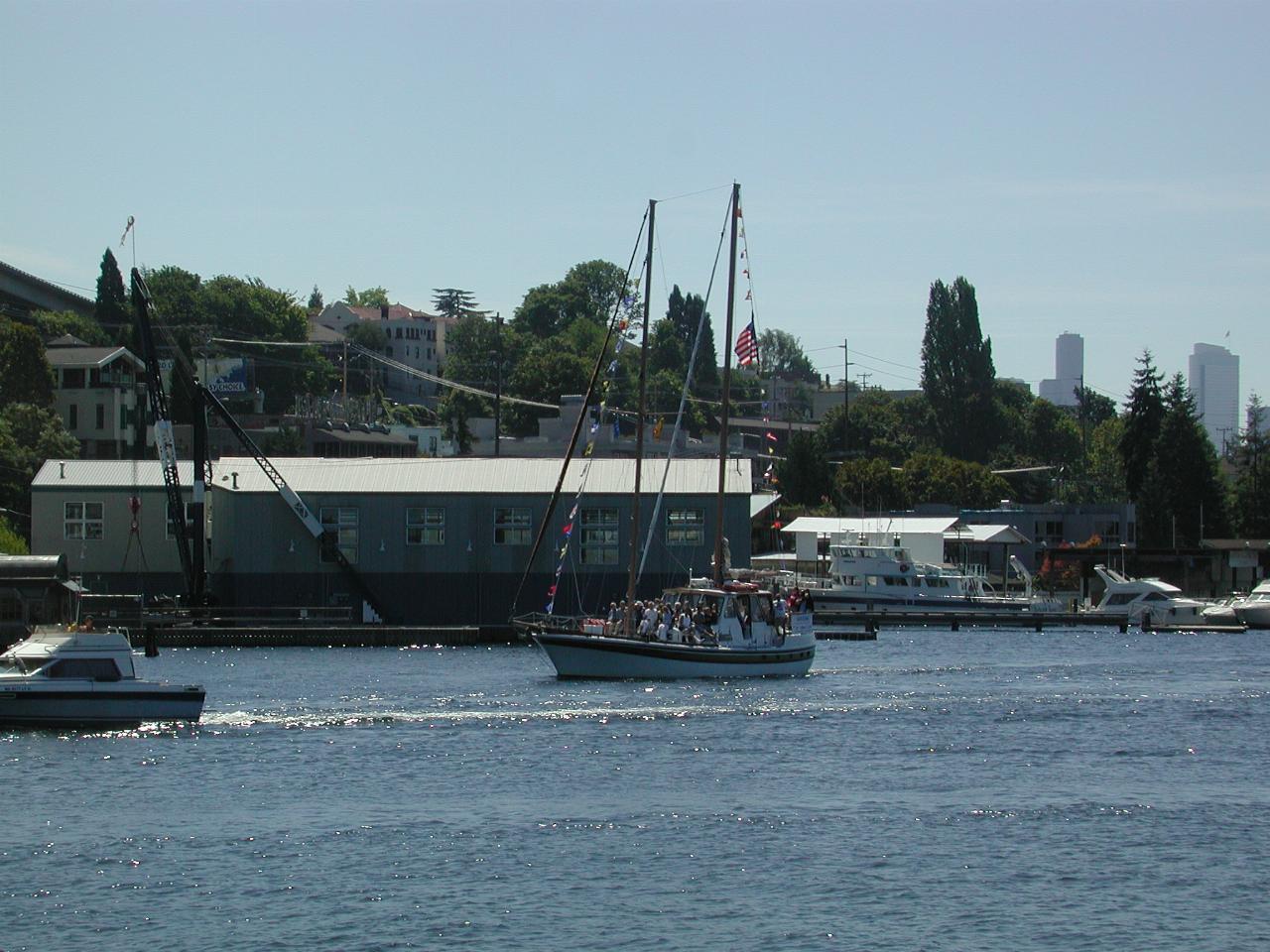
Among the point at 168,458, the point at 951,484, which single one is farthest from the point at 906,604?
the point at 951,484

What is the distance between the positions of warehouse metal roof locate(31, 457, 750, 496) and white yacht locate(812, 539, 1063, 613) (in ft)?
65.4

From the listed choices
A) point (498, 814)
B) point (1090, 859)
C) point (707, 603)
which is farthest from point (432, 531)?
point (1090, 859)

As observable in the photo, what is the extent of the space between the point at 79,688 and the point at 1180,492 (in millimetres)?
96729

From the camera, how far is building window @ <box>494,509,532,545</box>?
266 feet

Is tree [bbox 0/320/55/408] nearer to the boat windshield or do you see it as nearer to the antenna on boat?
the antenna on boat

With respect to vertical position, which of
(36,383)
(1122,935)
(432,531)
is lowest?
(1122,935)

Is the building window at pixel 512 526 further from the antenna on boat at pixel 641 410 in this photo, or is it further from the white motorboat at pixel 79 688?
the white motorboat at pixel 79 688

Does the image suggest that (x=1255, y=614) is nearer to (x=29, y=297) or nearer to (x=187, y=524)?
(x=187, y=524)

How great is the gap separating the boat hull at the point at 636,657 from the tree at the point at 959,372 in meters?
121

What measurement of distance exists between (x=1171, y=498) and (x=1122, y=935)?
10476 cm

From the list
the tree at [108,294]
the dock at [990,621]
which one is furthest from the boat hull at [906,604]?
the tree at [108,294]

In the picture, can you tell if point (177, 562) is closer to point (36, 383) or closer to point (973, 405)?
point (36, 383)

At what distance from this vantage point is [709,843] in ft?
108

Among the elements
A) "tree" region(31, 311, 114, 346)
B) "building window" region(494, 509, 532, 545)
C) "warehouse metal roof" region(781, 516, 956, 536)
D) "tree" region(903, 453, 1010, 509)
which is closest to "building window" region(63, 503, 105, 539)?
Answer: "building window" region(494, 509, 532, 545)
